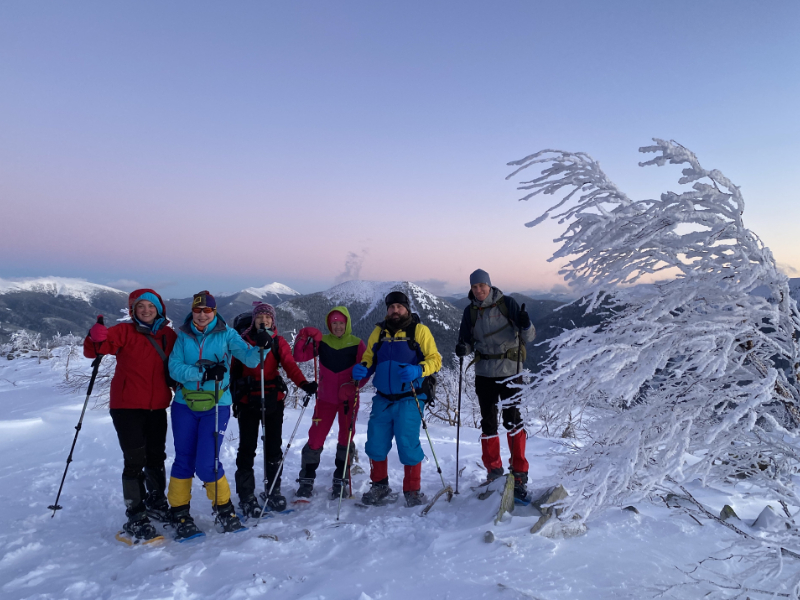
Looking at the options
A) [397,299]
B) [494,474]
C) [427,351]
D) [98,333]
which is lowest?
[494,474]

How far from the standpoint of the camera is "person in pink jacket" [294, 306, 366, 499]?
17.6 ft

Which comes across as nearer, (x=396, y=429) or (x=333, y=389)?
(x=396, y=429)

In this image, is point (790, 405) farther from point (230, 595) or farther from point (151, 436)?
point (151, 436)

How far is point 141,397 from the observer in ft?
14.0

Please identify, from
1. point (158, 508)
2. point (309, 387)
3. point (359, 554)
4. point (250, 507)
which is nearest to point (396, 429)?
point (309, 387)

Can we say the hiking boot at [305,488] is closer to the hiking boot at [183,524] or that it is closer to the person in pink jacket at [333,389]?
the person in pink jacket at [333,389]

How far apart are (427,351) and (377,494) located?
1843 mm

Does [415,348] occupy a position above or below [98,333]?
below

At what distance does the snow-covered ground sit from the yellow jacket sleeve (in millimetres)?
1511

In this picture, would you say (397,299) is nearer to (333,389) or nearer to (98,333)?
(333,389)

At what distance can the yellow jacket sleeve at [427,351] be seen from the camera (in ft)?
16.4

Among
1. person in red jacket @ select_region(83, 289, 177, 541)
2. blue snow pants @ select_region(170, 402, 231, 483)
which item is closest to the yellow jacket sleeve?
blue snow pants @ select_region(170, 402, 231, 483)

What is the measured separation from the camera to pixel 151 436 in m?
4.43

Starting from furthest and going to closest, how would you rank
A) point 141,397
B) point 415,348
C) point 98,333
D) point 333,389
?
point 333,389
point 415,348
point 141,397
point 98,333
